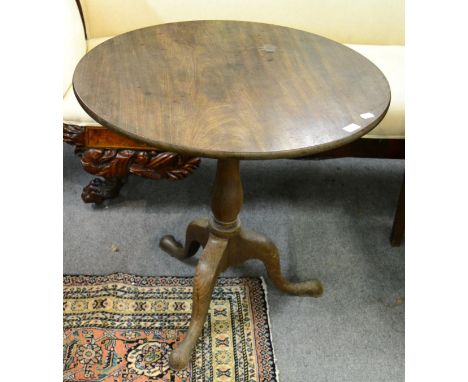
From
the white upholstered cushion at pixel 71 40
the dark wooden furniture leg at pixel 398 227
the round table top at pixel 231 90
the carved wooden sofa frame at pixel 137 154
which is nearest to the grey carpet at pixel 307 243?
the dark wooden furniture leg at pixel 398 227

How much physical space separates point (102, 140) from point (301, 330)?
797mm

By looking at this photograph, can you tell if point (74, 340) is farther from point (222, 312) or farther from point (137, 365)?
point (222, 312)

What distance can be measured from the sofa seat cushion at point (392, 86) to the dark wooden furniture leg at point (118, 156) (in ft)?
1.92

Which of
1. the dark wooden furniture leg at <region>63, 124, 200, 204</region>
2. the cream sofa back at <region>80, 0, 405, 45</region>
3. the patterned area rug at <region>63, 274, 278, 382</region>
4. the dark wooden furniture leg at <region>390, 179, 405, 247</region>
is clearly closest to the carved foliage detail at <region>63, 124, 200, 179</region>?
the dark wooden furniture leg at <region>63, 124, 200, 204</region>

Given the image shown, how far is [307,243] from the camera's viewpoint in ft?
5.63

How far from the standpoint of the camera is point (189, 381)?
50.2 inches

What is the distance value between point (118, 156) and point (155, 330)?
1.78ft

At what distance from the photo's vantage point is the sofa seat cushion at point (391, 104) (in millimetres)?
1556

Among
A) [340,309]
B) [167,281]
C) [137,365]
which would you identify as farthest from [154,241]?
[340,309]

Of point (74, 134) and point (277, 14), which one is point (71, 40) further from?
point (277, 14)

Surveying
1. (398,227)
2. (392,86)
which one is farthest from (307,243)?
(392,86)

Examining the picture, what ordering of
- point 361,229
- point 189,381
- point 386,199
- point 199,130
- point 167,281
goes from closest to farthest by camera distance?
point 199,130 < point 189,381 < point 167,281 < point 361,229 < point 386,199

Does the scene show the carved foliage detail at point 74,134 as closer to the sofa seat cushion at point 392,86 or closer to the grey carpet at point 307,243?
the grey carpet at point 307,243

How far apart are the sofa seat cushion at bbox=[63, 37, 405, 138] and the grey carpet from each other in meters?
0.35
